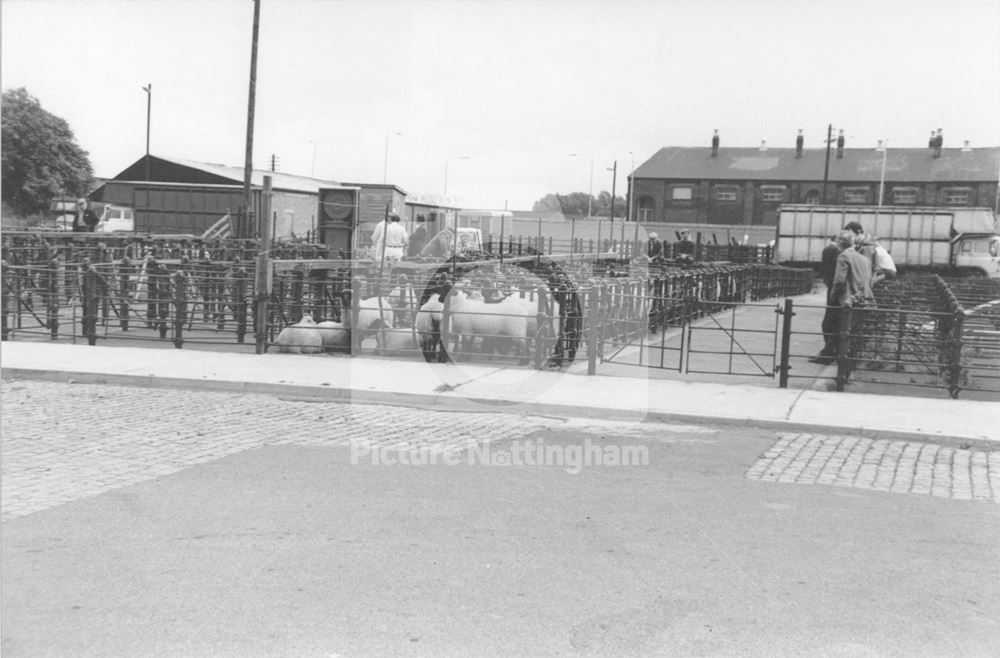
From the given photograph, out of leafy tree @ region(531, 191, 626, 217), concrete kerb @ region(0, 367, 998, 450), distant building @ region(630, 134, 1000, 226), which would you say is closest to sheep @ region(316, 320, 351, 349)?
concrete kerb @ region(0, 367, 998, 450)

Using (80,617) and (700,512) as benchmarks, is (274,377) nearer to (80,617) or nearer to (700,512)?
(700,512)

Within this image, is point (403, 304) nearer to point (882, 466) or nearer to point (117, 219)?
point (882, 466)

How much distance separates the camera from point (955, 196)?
253 feet

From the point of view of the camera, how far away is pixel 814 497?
24.1 ft

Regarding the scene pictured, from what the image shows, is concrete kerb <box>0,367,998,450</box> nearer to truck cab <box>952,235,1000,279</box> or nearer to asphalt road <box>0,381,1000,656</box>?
asphalt road <box>0,381,1000,656</box>

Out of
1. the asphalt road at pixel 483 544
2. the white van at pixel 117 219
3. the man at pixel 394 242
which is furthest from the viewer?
the white van at pixel 117 219

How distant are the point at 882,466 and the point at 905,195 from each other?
76.9 m

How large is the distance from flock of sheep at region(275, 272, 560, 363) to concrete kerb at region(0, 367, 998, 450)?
7.39ft

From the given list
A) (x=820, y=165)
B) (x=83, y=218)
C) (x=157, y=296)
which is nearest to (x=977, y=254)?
(x=83, y=218)

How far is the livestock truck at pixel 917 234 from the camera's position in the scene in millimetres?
43375

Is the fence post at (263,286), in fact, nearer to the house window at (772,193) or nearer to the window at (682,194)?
the house window at (772,193)

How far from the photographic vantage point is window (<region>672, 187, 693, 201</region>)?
8431 cm

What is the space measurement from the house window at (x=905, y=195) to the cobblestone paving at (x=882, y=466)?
74.9 metres

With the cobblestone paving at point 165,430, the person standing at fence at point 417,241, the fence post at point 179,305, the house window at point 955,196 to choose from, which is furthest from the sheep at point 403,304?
the house window at point 955,196
